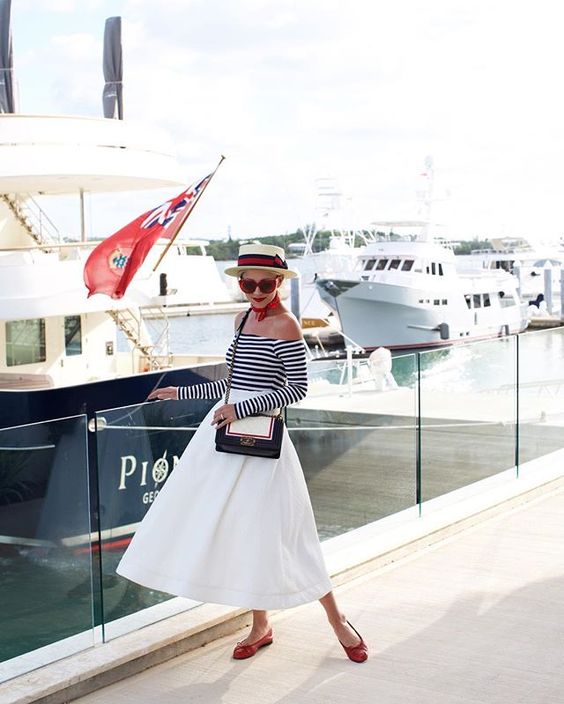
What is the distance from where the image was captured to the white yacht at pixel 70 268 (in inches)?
576

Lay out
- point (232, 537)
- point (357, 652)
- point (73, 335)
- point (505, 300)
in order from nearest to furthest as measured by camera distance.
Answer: point (232, 537), point (357, 652), point (73, 335), point (505, 300)

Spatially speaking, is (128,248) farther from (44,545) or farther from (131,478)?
(44,545)

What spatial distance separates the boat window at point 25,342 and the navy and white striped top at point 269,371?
35.0 ft

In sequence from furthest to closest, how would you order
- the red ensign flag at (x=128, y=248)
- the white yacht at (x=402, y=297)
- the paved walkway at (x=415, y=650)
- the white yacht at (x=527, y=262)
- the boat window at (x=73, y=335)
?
the white yacht at (x=527, y=262) < the white yacht at (x=402, y=297) < the boat window at (x=73, y=335) < the red ensign flag at (x=128, y=248) < the paved walkway at (x=415, y=650)

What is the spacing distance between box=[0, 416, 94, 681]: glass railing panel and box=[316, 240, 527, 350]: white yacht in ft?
158

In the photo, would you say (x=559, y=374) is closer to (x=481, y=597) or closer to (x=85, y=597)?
(x=481, y=597)

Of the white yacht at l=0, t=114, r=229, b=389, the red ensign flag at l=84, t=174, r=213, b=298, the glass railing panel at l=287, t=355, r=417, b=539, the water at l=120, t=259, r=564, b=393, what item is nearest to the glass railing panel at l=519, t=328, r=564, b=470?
the water at l=120, t=259, r=564, b=393

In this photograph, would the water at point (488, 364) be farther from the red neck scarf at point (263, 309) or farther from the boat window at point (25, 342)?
the boat window at point (25, 342)

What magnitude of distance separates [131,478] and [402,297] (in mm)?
48022

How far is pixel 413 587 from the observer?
5789 millimetres

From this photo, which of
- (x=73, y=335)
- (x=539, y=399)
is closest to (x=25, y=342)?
(x=73, y=335)

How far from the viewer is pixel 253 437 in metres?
4.59

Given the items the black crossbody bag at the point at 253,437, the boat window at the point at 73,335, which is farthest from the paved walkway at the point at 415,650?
the boat window at the point at 73,335

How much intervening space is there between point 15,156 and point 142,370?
3.85m
